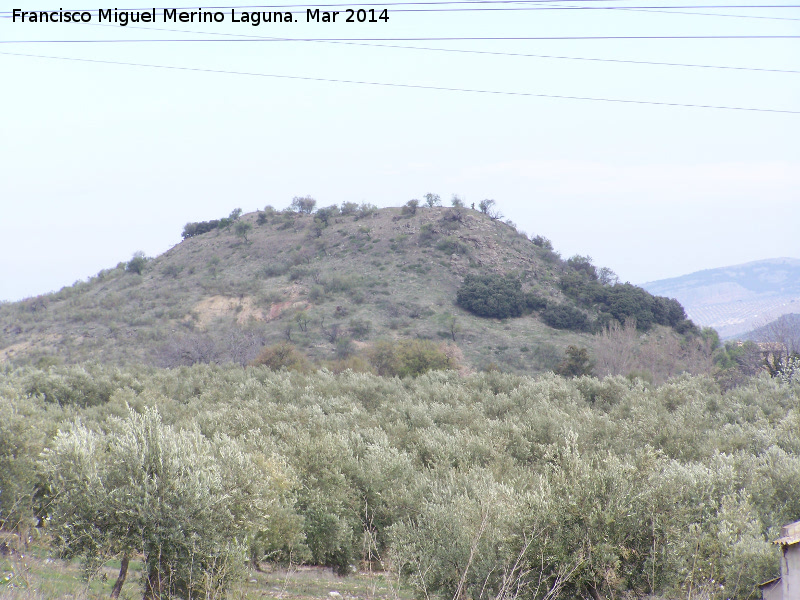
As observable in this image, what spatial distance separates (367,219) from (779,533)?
67.9 metres

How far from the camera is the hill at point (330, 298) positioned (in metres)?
49.6

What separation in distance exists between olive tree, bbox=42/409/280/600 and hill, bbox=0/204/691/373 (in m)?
35.2

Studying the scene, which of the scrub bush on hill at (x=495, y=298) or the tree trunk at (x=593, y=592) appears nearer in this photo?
the tree trunk at (x=593, y=592)

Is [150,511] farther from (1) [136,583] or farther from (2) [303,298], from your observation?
(2) [303,298]

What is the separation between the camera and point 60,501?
8.32 meters

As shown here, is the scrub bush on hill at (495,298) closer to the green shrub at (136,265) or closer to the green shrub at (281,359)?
the green shrub at (281,359)

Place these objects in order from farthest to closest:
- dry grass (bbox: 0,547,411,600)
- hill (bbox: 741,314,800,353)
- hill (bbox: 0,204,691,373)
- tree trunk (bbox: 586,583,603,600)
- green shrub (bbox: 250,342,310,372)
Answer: hill (bbox: 0,204,691,373), hill (bbox: 741,314,800,353), green shrub (bbox: 250,342,310,372), dry grass (bbox: 0,547,411,600), tree trunk (bbox: 586,583,603,600)

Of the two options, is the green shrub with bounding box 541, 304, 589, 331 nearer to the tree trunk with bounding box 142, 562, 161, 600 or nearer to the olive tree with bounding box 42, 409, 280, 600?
the olive tree with bounding box 42, 409, 280, 600

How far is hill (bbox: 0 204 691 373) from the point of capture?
1951 inches

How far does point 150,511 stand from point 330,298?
50676mm

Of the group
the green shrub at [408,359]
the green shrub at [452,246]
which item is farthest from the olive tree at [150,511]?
the green shrub at [452,246]

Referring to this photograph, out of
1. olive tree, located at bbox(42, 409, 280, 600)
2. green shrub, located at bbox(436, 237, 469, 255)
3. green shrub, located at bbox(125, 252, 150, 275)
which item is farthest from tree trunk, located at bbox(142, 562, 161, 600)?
green shrub, located at bbox(125, 252, 150, 275)

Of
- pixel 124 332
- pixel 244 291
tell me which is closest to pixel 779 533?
pixel 124 332

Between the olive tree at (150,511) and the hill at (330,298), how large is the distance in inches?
1387
